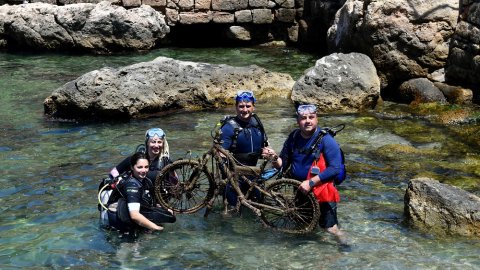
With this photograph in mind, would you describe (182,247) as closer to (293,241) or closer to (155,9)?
(293,241)

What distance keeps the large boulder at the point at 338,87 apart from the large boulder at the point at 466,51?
2050 mm

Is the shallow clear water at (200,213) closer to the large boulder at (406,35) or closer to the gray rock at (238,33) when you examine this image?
the large boulder at (406,35)

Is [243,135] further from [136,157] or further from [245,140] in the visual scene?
[136,157]

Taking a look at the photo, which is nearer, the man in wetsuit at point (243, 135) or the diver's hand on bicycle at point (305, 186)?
the diver's hand on bicycle at point (305, 186)

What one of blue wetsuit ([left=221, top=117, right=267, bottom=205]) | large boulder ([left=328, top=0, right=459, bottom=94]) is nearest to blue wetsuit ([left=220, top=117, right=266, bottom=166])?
blue wetsuit ([left=221, top=117, right=267, bottom=205])

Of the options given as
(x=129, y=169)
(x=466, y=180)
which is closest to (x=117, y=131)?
(x=129, y=169)

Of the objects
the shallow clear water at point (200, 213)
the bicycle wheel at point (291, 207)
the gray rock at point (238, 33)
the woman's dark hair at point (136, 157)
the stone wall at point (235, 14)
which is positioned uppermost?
the stone wall at point (235, 14)

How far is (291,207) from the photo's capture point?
795cm

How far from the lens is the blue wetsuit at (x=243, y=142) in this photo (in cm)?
834

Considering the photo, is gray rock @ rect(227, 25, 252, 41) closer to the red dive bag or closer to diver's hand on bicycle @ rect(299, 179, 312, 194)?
the red dive bag

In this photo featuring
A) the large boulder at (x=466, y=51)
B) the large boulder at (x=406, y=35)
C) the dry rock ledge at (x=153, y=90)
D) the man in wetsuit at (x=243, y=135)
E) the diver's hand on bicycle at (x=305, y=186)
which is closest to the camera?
the diver's hand on bicycle at (x=305, y=186)

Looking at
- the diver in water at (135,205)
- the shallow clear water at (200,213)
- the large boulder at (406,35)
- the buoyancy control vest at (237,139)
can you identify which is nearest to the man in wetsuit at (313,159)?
the shallow clear water at (200,213)

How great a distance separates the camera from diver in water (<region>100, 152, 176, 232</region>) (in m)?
7.67

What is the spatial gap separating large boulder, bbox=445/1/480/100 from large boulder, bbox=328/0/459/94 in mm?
253
